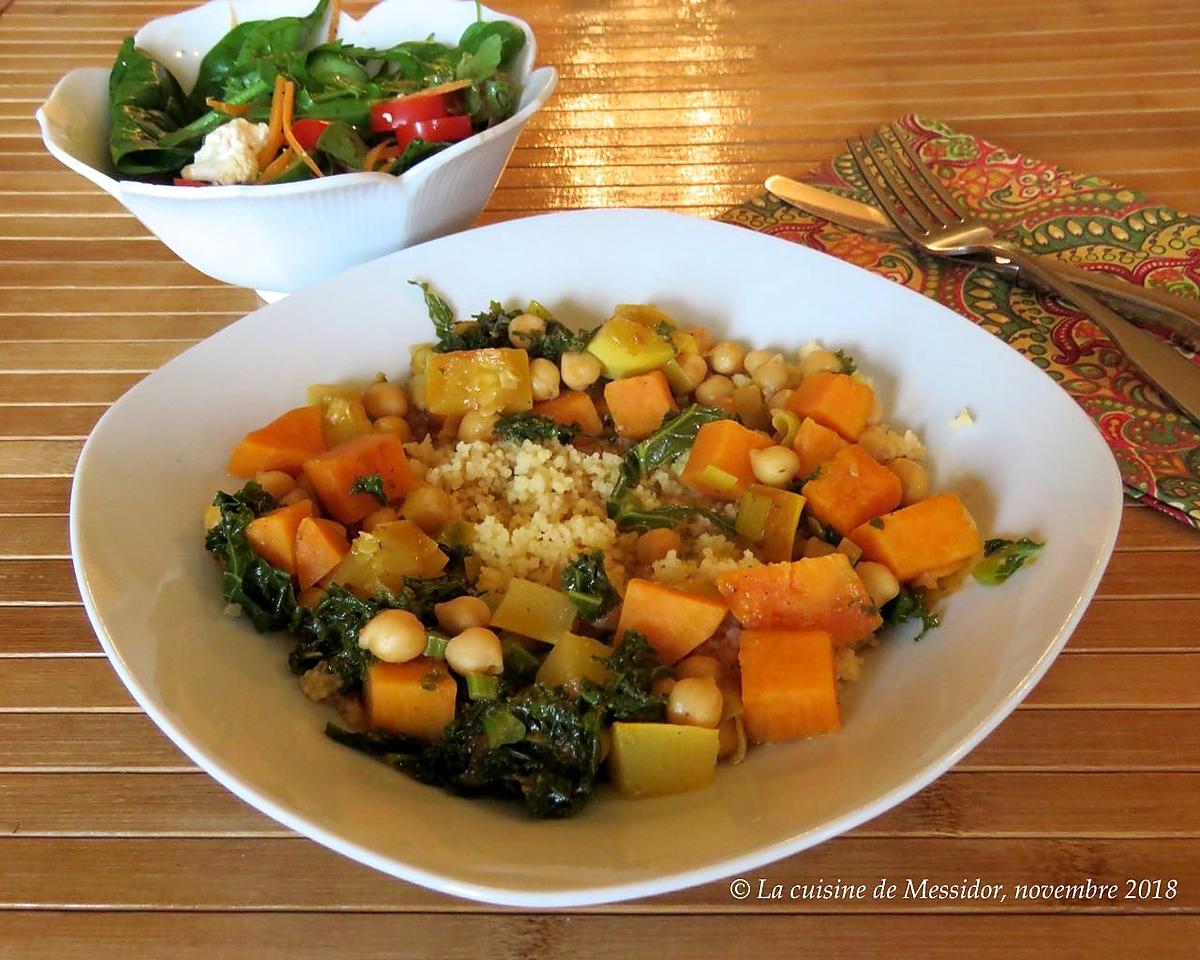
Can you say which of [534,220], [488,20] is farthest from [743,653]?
[488,20]

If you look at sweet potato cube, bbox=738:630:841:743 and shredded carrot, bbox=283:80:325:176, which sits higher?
shredded carrot, bbox=283:80:325:176

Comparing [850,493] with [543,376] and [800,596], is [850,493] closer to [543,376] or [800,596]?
[800,596]

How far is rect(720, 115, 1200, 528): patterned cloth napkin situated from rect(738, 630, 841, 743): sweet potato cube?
752mm

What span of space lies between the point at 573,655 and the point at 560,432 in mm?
485

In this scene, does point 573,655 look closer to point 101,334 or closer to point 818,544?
point 818,544

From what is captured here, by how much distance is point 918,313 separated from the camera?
5.29 feet

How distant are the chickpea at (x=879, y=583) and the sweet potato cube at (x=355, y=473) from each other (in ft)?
2.29

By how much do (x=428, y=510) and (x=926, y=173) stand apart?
4.82 ft

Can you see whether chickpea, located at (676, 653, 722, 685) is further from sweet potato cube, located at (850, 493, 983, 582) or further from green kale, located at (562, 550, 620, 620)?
sweet potato cube, located at (850, 493, 983, 582)

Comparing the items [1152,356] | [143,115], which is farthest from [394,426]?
[1152,356]

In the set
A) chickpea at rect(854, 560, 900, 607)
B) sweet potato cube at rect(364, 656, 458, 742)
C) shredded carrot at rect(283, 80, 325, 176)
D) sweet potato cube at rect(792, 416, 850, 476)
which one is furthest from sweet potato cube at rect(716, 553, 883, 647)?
shredded carrot at rect(283, 80, 325, 176)

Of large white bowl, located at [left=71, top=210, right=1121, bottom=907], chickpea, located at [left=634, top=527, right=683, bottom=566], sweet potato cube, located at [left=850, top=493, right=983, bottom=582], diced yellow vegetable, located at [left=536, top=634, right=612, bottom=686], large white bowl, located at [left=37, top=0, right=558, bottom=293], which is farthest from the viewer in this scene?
large white bowl, located at [left=37, top=0, right=558, bottom=293]

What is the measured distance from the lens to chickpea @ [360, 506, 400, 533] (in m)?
1.43

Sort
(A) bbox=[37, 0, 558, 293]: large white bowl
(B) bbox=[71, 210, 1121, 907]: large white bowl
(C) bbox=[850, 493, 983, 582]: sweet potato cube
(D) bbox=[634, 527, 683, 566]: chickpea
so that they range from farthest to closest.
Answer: (A) bbox=[37, 0, 558, 293]: large white bowl, (D) bbox=[634, 527, 683, 566]: chickpea, (C) bbox=[850, 493, 983, 582]: sweet potato cube, (B) bbox=[71, 210, 1121, 907]: large white bowl
